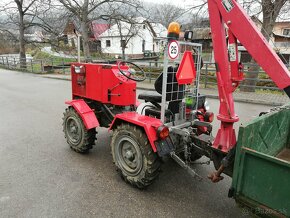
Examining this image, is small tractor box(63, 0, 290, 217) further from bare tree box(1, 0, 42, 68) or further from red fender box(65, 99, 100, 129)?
bare tree box(1, 0, 42, 68)

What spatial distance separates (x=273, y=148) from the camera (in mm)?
3123

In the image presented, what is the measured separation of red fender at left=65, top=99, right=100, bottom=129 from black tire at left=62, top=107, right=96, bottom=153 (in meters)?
0.13

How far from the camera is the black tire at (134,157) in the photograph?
9.89 feet

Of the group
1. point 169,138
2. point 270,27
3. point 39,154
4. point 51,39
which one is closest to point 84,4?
point 51,39

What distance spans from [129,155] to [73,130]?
4.85 feet

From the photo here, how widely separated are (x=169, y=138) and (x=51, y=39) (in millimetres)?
23910

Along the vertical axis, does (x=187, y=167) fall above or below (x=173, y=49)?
below

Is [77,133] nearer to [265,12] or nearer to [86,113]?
[86,113]

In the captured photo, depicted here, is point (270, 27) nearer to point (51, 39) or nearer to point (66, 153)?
point (66, 153)

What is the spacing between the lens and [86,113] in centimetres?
402

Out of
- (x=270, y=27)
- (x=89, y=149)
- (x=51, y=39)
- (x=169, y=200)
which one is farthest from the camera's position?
(x=51, y=39)

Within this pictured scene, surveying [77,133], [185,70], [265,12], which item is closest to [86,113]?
[77,133]

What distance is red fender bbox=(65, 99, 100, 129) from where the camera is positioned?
3.90 metres

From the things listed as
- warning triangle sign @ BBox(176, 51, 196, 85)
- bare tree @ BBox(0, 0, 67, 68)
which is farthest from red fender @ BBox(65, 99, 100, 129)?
bare tree @ BBox(0, 0, 67, 68)
